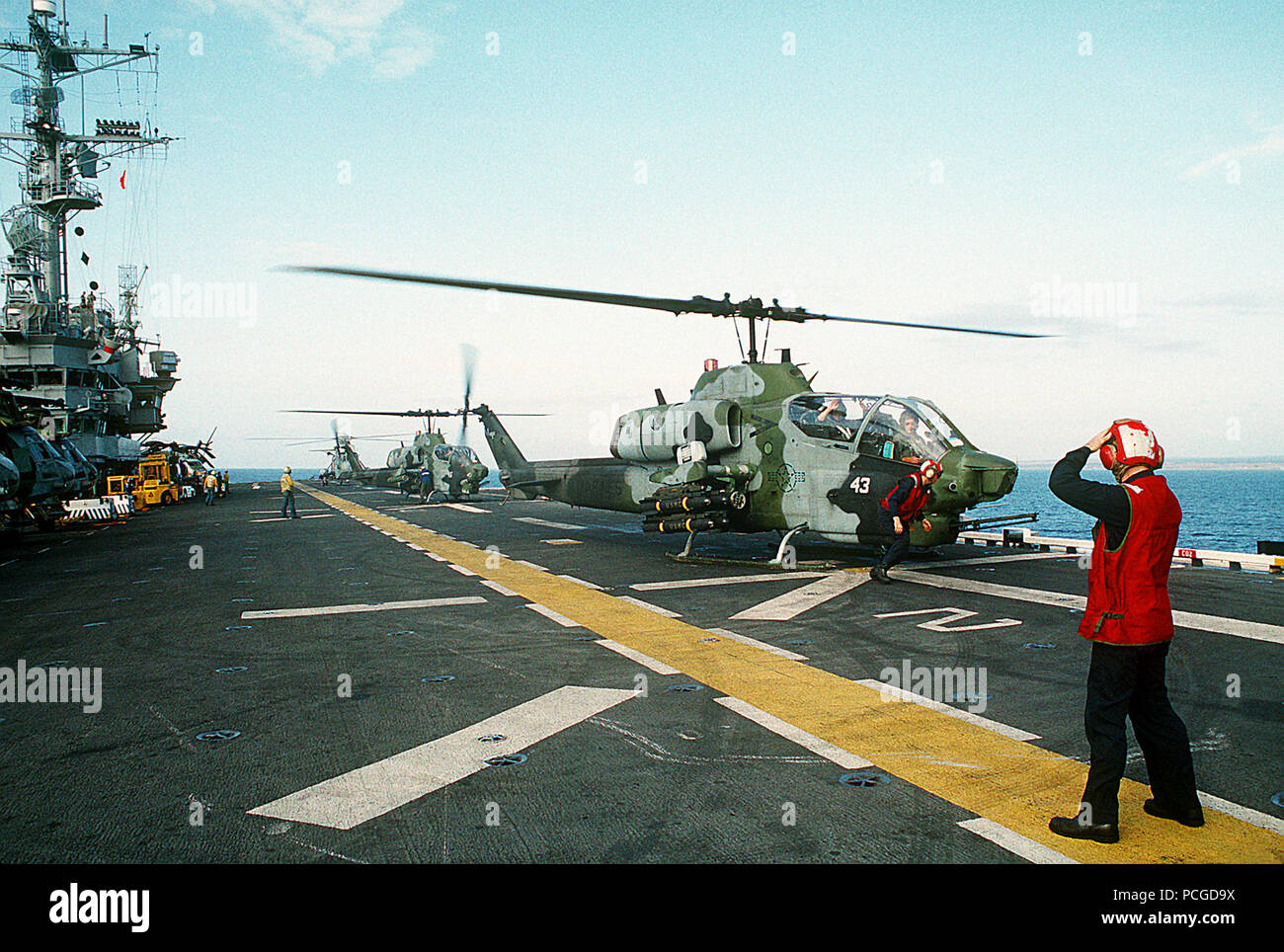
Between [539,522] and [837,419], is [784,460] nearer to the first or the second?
[837,419]

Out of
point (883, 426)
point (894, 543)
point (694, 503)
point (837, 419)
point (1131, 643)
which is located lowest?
point (894, 543)

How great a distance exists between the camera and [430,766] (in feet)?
16.6

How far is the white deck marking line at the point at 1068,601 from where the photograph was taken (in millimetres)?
8702

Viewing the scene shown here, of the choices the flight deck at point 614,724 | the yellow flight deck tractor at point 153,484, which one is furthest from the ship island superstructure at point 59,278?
the flight deck at point 614,724

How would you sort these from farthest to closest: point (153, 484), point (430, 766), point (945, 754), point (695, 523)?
point (153, 484), point (695, 523), point (945, 754), point (430, 766)

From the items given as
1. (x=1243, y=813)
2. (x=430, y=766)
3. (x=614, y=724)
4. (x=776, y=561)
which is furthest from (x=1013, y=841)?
(x=776, y=561)

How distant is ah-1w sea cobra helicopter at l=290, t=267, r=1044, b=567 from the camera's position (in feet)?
40.5

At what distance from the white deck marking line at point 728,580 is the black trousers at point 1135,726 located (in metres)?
8.51

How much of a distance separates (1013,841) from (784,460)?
415 inches

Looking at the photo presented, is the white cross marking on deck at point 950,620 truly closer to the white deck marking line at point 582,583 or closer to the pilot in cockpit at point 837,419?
the pilot in cockpit at point 837,419

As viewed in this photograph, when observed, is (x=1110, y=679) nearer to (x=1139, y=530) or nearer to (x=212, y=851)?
(x=1139, y=530)

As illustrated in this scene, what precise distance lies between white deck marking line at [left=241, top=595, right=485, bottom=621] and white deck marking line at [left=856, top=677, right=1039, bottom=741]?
638cm

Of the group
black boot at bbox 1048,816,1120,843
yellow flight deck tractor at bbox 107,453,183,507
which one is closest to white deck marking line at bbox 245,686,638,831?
black boot at bbox 1048,816,1120,843
